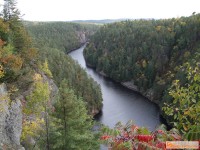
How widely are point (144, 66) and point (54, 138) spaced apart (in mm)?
95734

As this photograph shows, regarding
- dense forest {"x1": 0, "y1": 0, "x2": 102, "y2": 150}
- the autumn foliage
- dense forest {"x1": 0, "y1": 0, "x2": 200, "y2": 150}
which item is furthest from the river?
the autumn foliage

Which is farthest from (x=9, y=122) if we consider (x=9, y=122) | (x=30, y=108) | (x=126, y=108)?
(x=126, y=108)

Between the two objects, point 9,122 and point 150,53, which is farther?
point 150,53

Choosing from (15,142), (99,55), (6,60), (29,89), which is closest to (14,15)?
(29,89)

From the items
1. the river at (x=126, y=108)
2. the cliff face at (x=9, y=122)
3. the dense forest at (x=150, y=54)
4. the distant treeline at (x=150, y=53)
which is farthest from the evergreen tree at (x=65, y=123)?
the distant treeline at (x=150, y=53)

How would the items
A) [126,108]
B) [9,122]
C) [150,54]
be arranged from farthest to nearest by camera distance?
[150,54] → [126,108] → [9,122]

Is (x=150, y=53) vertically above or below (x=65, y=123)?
below

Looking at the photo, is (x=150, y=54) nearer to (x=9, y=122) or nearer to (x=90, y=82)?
(x=90, y=82)

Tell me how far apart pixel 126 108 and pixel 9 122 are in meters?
57.8

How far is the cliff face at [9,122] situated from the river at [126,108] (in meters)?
39.8

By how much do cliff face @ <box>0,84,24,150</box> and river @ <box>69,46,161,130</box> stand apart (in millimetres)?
39831

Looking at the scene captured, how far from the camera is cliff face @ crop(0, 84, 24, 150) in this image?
77.9ft

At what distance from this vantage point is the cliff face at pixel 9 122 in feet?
77.9

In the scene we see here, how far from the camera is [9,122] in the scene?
26.2m
